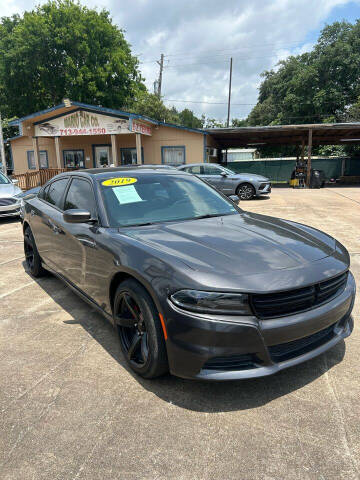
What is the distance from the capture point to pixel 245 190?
46.7 ft

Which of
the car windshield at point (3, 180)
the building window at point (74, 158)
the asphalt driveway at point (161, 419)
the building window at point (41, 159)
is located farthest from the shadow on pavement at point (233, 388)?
the building window at point (41, 159)

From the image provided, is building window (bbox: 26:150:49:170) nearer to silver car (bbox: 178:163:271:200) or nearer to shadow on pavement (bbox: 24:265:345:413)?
silver car (bbox: 178:163:271:200)

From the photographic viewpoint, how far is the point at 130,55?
115ft

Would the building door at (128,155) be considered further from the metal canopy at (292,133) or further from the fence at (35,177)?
the metal canopy at (292,133)

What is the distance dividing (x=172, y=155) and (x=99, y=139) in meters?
4.88

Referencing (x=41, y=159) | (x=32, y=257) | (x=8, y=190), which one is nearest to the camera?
(x=32, y=257)

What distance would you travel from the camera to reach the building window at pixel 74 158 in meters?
22.1

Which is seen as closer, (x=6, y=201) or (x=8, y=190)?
(x=6, y=201)

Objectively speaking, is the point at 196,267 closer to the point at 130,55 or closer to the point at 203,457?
the point at 203,457

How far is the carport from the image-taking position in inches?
728

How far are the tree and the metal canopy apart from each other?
43.8ft

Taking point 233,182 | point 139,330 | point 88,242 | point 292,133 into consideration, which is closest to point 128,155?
point 233,182

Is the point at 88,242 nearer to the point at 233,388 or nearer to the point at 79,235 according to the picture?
the point at 79,235

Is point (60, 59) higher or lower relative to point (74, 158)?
higher
